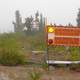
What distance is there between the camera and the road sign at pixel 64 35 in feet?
47.0

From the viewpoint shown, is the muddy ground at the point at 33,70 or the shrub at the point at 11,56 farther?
the shrub at the point at 11,56

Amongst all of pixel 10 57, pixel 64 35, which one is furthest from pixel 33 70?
pixel 64 35

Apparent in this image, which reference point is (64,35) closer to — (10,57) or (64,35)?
(64,35)

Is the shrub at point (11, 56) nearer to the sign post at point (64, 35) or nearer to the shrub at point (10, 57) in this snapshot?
the shrub at point (10, 57)

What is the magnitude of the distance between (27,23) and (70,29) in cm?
1706

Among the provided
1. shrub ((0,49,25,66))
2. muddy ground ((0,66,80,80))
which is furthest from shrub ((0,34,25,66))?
muddy ground ((0,66,80,80))

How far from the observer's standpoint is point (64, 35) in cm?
1440

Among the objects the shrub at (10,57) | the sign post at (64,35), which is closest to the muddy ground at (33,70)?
the shrub at (10,57)

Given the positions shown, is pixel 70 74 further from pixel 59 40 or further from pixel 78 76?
pixel 59 40

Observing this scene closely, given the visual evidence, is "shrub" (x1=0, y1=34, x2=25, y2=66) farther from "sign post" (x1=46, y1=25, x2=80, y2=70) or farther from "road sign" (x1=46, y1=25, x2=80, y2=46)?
"road sign" (x1=46, y1=25, x2=80, y2=46)

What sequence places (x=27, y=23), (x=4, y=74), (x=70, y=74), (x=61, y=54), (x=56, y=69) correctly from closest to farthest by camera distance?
(x=4, y=74), (x=70, y=74), (x=56, y=69), (x=61, y=54), (x=27, y=23)

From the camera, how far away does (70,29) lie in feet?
47.0

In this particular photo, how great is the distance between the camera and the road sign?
1431cm

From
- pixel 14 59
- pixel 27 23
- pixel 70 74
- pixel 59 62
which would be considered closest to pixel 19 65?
pixel 14 59
